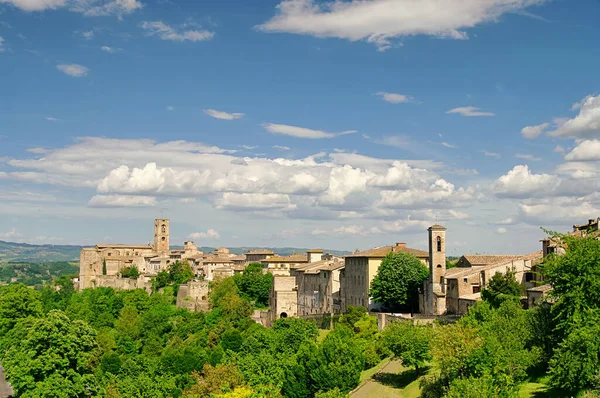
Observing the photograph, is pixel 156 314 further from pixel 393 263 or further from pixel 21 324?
pixel 393 263

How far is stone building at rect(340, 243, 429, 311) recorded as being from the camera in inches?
2685

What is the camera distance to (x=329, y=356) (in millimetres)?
43969

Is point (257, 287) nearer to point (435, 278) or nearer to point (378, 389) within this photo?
point (435, 278)

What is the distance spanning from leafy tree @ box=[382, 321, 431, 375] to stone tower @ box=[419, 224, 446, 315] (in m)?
13.6

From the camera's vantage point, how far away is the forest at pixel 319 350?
3092cm

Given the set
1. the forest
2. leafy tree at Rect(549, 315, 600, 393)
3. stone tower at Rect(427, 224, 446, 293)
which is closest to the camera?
leafy tree at Rect(549, 315, 600, 393)

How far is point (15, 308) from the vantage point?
63375 mm

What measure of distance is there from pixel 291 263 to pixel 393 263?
38.9 metres

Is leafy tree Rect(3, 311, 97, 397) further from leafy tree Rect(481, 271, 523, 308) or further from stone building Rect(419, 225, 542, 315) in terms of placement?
leafy tree Rect(481, 271, 523, 308)

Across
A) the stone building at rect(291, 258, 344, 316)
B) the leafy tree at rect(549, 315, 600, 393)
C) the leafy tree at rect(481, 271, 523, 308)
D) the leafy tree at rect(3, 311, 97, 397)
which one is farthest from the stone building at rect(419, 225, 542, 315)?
the leafy tree at rect(3, 311, 97, 397)

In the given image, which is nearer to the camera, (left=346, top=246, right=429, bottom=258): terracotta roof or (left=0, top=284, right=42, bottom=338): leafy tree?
(left=0, top=284, right=42, bottom=338): leafy tree

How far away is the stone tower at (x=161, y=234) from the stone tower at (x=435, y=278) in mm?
101462

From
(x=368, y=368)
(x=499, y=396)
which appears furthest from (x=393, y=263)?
(x=499, y=396)

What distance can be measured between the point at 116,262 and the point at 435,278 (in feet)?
264
